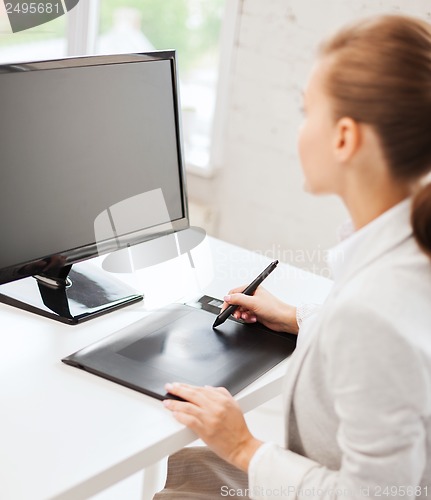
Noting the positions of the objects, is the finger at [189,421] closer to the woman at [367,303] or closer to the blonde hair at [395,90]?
the woman at [367,303]

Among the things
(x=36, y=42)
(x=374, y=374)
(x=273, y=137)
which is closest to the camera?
(x=374, y=374)

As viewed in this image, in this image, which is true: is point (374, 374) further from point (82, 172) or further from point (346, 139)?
point (82, 172)

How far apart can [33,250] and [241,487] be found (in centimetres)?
50

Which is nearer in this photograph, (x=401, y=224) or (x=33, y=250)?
(x=401, y=224)

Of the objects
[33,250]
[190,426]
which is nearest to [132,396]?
[190,426]

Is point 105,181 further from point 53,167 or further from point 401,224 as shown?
point 401,224

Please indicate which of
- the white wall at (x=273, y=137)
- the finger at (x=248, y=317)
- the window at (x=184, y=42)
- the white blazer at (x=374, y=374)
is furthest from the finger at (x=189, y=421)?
the window at (x=184, y=42)

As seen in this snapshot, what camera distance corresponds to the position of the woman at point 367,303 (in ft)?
2.70

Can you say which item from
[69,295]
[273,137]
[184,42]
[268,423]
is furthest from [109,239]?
[184,42]

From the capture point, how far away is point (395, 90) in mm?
847

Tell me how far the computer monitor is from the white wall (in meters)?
1.15

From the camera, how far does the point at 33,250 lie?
4.01 feet

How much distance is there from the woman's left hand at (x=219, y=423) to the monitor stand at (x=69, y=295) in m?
0.31

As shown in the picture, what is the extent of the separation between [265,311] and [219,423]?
31cm
